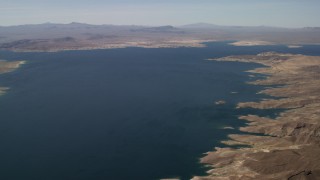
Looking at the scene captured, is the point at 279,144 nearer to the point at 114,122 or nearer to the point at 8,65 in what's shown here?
the point at 114,122

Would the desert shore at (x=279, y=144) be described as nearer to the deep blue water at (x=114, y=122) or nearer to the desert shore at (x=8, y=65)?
the deep blue water at (x=114, y=122)

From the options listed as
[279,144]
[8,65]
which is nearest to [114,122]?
[279,144]

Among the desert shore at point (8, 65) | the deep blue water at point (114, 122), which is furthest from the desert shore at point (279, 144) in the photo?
the desert shore at point (8, 65)

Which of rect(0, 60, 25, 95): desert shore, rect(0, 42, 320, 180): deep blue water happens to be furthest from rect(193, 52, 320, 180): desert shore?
rect(0, 60, 25, 95): desert shore

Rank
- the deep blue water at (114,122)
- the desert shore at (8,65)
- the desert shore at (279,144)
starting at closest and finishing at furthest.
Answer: the desert shore at (279,144) < the deep blue water at (114,122) < the desert shore at (8,65)

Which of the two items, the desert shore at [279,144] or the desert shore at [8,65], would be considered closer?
the desert shore at [279,144]

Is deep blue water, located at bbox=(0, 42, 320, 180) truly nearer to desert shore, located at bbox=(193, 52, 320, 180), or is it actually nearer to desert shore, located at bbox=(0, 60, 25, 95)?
desert shore, located at bbox=(193, 52, 320, 180)

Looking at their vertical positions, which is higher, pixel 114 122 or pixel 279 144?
pixel 279 144
